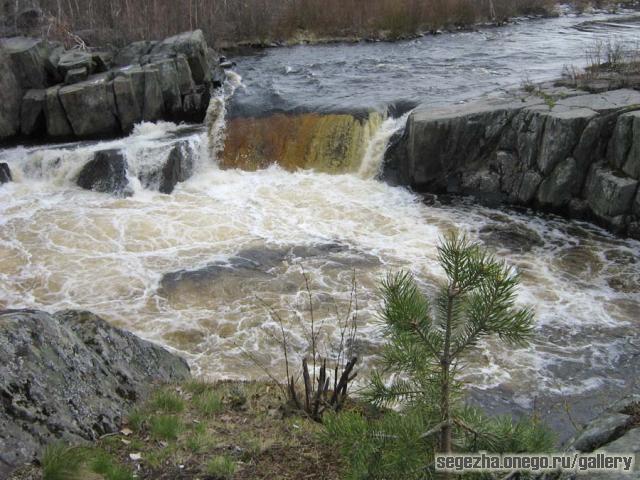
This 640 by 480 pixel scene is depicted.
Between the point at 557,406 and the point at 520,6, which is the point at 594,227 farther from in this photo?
the point at 520,6

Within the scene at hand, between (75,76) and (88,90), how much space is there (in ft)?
3.17

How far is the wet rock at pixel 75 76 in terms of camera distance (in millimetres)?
15258

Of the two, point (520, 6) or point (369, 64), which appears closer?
point (369, 64)

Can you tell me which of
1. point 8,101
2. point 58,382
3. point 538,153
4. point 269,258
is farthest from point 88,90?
point 58,382

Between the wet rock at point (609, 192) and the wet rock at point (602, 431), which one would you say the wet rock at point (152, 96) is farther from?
the wet rock at point (602, 431)

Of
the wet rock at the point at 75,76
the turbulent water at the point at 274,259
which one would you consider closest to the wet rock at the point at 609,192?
the turbulent water at the point at 274,259

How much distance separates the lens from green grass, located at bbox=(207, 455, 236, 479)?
12.3 feet

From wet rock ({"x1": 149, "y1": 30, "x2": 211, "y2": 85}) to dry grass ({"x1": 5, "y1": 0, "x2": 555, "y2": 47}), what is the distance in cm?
284

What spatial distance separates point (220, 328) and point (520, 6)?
23581 millimetres

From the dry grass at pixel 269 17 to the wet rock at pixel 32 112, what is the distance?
5.32m

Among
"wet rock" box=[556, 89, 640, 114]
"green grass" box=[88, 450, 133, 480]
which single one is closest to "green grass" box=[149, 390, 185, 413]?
"green grass" box=[88, 450, 133, 480]

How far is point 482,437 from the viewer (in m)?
2.31

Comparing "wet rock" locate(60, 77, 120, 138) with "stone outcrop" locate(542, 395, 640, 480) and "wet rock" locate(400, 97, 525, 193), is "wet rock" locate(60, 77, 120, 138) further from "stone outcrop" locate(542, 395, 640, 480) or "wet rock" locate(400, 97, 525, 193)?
"stone outcrop" locate(542, 395, 640, 480)

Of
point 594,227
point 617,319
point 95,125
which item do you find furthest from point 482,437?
point 95,125
